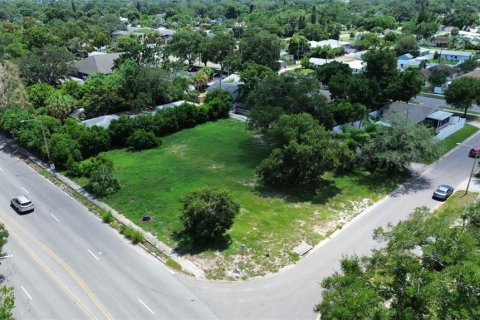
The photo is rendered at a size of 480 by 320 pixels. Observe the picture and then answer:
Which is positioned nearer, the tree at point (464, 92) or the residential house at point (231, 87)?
the tree at point (464, 92)

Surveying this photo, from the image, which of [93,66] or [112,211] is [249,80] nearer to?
[112,211]

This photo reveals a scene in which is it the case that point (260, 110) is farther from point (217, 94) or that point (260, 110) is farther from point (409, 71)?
point (409, 71)

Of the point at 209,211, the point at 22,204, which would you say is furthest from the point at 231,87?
the point at 209,211

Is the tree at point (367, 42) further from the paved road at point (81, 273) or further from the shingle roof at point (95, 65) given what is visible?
the paved road at point (81, 273)

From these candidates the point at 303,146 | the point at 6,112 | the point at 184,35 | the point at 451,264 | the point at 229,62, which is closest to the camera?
the point at 451,264

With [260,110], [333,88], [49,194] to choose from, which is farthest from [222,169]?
[333,88]

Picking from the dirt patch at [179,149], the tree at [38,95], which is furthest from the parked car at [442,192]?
the tree at [38,95]
